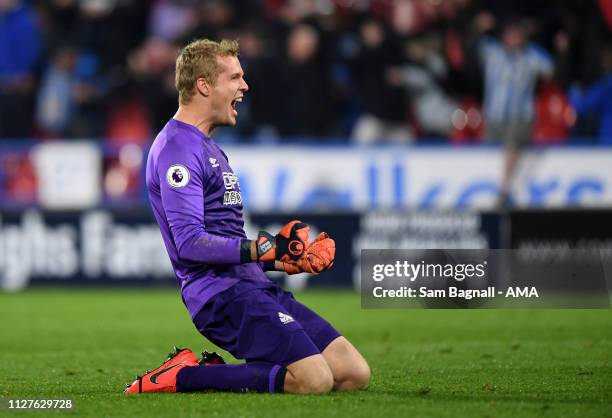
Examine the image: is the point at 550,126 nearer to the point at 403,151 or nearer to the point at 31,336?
the point at 403,151

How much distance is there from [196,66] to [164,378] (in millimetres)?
1823

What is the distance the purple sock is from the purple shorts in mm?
56

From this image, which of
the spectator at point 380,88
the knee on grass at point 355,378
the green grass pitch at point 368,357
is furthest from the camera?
the spectator at point 380,88

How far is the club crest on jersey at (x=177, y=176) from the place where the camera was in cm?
685

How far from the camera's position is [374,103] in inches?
647

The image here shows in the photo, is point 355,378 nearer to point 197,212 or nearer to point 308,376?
point 308,376

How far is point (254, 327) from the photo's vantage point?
6.86 meters

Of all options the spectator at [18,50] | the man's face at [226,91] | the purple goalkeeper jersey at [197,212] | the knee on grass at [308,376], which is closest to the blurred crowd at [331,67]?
the spectator at [18,50]

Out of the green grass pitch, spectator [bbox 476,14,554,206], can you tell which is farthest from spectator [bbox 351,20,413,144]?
the green grass pitch

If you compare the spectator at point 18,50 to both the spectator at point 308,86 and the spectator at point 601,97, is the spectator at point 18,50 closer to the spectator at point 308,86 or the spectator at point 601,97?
the spectator at point 308,86

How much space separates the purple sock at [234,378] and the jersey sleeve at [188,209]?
647mm

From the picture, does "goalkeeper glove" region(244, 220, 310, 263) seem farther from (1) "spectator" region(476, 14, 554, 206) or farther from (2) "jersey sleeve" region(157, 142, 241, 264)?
(1) "spectator" region(476, 14, 554, 206)

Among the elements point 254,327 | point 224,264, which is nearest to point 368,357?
point 254,327

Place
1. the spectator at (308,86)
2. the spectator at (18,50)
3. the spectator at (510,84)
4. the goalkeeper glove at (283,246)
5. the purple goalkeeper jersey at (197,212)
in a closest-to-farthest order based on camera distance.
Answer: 1. the goalkeeper glove at (283,246)
2. the purple goalkeeper jersey at (197,212)
3. the spectator at (510,84)
4. the spectator at (308,86)
5. the spectator at (18,50)
